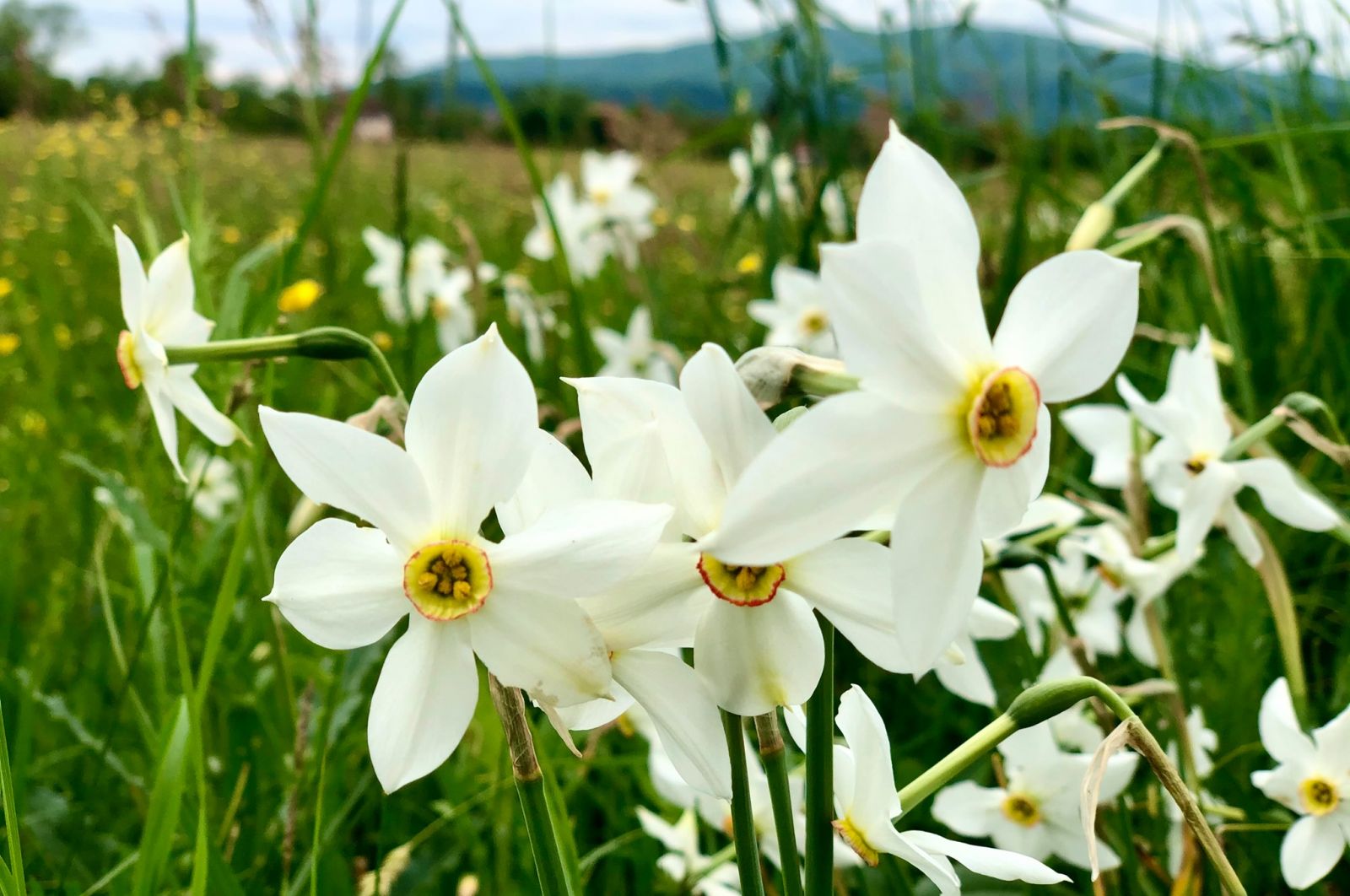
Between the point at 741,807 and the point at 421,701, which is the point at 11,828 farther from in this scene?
the point at 741,807

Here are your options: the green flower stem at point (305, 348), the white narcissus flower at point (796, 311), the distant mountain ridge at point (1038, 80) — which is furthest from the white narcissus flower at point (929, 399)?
the distant mountain ridge at point (1038, 80)

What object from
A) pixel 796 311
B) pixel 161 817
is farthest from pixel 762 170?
pixel 161 817

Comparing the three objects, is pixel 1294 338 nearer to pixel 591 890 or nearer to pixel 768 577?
pixel 591 890

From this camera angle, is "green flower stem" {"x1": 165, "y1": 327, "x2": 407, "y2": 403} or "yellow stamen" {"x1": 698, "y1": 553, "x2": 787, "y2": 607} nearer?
"yellow stamen" {"x1": 698, "y1": 553, "x2": 787, "y2": 607}

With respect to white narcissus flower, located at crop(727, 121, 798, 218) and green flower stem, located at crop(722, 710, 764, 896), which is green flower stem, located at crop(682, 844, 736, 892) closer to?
green flower stem, located at crop(722, 710, 764, 896)

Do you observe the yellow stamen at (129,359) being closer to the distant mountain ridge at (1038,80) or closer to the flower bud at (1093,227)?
the flower bud at (1093,227)

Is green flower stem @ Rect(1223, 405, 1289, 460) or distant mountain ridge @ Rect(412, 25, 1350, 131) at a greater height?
distant mountain ridge @ Rect(412, 25, 1350, 131)

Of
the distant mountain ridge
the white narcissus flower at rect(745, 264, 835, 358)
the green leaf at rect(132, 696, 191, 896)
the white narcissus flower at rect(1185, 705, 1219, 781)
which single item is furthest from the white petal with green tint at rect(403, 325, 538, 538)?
the distant mountain ridge
